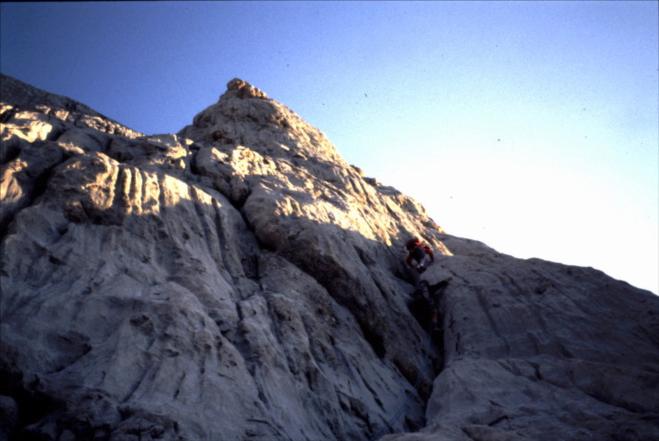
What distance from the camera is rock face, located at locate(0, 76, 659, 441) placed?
36.0 feet

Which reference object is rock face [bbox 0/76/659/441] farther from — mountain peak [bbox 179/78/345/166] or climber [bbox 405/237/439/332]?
mountain peak [bbox 179/78/345/166]

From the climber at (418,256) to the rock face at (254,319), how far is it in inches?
31.2

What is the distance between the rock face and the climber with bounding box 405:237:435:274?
79 cm

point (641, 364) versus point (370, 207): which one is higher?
point (370, 207)

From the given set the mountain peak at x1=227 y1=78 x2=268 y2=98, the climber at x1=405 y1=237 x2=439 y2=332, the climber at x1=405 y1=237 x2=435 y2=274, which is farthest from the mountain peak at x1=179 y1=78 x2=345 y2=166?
the climber at x1=405 y1=237 x2=439 y2=332

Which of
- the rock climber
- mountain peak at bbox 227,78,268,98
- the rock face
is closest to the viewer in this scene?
the rock face

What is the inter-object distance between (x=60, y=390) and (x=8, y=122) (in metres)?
13.8

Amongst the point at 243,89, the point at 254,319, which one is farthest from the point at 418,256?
the point at 243,89

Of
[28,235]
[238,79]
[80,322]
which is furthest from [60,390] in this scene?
[238,79]

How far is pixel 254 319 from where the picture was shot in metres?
14.8

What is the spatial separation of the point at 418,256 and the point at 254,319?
11.5 metres

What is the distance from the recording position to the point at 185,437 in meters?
9.73

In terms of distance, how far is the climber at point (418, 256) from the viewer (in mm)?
23922

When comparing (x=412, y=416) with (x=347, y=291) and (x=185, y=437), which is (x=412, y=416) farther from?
(x=185, y=437)
